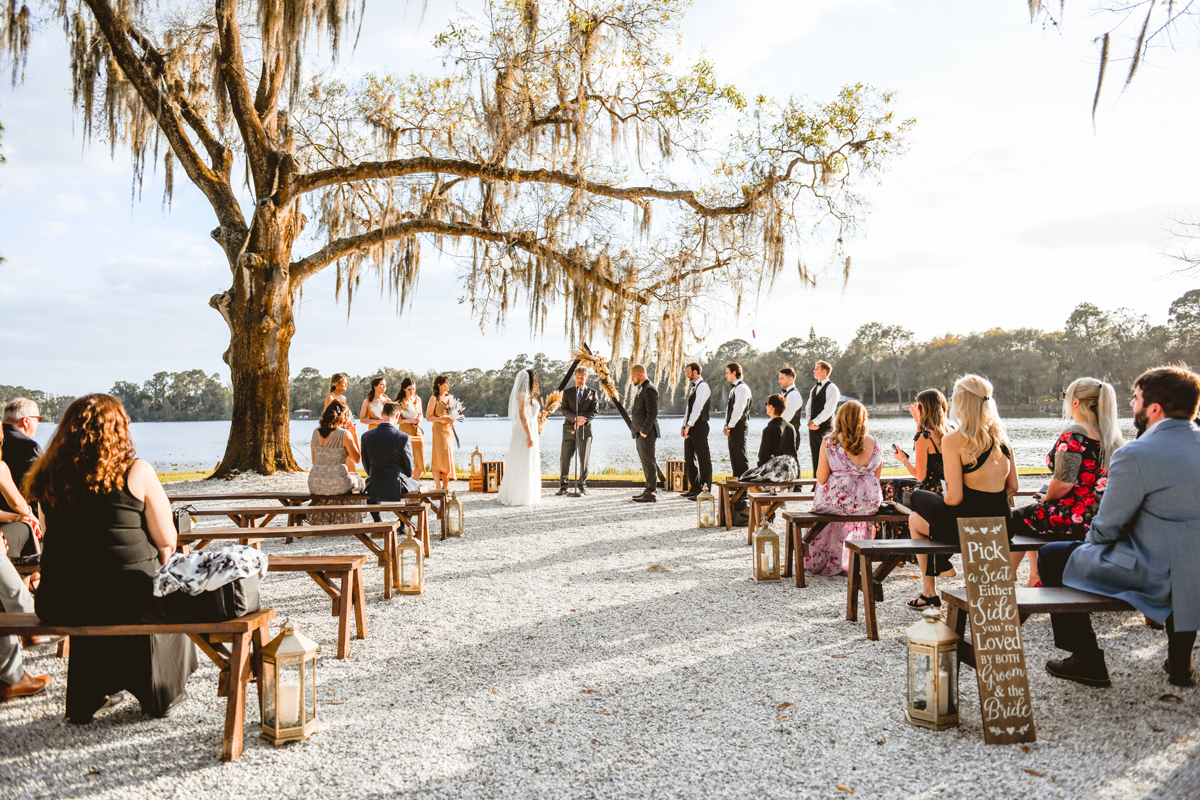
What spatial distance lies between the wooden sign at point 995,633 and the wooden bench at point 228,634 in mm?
2928

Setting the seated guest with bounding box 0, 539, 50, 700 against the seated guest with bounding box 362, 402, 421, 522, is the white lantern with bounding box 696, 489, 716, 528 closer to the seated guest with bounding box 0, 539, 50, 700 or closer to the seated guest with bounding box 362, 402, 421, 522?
the seated guest with bounding box 362, 402, 421, 522

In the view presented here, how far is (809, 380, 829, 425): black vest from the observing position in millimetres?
9727

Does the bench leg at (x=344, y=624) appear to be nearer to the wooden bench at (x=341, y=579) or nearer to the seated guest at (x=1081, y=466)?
the wooden bench at (x=341, y=579)

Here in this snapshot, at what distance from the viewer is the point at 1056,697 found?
336 centimetres

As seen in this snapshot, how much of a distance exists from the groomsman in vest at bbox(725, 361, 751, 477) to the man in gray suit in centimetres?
603

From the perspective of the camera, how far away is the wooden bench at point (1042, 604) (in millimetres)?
3117

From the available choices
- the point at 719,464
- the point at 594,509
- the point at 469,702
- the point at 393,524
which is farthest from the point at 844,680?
the point at 719,464

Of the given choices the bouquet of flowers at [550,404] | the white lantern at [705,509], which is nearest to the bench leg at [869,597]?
the white lantern at [705,509]

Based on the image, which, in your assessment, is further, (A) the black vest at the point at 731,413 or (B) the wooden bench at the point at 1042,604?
(A) the black vest at the point at 731,413

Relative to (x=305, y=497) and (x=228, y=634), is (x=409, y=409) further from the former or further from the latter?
(x=228, y=634)

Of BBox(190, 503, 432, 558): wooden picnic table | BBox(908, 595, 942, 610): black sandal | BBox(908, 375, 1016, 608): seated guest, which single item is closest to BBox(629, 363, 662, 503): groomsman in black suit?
BBox(190, 503, 432, 558): wooden picnic table

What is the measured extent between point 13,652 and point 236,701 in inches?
59.6

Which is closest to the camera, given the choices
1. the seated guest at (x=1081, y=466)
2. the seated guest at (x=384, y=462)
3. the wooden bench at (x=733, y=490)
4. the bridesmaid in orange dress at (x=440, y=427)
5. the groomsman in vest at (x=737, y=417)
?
the seated guest at (x=1081, y=466)

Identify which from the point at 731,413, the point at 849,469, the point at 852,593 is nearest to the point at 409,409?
the point at 731,413
